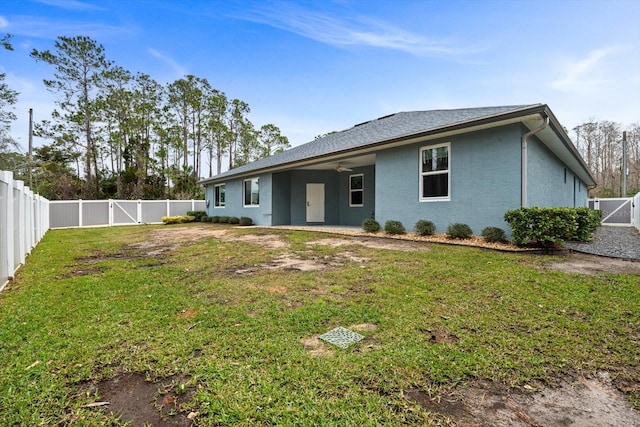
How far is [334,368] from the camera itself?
222cm

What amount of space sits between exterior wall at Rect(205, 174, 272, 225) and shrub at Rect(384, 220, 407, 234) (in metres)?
6.66

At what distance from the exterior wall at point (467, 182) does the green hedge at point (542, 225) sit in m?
0.67

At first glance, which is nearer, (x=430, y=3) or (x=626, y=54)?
(x=430, y=3)

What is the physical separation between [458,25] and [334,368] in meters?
12.1

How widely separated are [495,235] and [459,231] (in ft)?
2.73

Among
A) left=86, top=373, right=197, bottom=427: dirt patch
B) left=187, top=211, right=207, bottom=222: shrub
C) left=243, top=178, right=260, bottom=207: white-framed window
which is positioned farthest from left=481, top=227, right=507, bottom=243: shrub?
left=187, top=211, right=207, bottom=222: shrub

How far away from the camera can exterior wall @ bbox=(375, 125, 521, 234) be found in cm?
736

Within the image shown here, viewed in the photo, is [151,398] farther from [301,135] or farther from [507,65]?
[301,135]

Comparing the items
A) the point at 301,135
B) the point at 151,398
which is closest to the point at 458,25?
the point at 151,398

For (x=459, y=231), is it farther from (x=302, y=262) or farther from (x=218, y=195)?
(x=218, y=195)

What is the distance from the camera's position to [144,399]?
1944 millimetres

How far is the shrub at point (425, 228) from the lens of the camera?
8.51 metres

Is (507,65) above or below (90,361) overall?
above

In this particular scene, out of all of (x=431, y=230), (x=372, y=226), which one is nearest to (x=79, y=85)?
(x=372, y=226)
